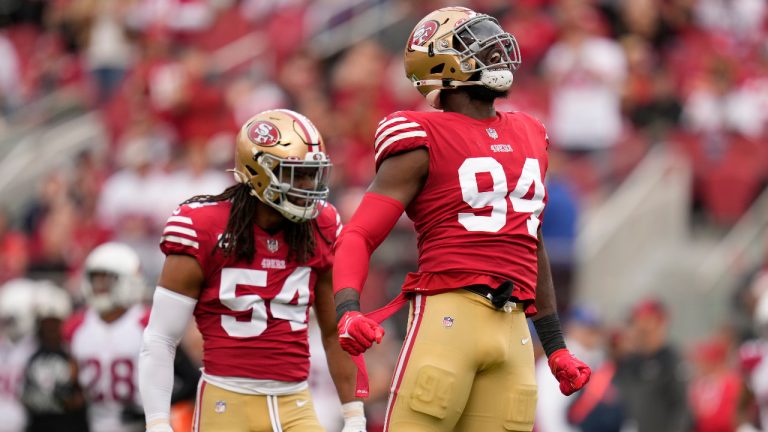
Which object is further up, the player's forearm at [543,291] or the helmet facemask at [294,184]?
the helmet facemask at [294,184]

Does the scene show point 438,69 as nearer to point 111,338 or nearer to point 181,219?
point 181,219

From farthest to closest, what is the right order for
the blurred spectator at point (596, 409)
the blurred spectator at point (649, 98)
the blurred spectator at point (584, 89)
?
the blurred spectator at point (649, 98)
the blurred spectator at point (584, 89)
the blurred spectator at point (596, 409)

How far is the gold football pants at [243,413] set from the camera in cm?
586

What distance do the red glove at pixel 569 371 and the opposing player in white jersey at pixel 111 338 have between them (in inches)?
116

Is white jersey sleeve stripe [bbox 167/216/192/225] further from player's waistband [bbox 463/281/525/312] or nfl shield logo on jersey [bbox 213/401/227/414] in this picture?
player's waistband [bbox 463/281/525/312]

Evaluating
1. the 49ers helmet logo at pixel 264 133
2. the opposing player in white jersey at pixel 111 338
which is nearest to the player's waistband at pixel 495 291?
the 49ers helmet logo at pixel 264 133

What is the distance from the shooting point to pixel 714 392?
10266 millimetres

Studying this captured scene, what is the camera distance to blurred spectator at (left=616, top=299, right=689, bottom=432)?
34.7ft

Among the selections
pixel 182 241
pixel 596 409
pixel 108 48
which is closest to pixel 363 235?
pixel 182 241

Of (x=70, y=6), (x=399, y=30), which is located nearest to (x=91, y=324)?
(x=399, y=30)

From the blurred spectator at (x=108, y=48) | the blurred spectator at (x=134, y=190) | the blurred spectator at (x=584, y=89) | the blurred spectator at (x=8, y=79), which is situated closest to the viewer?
the blurred spectator at (x=584, y=89)

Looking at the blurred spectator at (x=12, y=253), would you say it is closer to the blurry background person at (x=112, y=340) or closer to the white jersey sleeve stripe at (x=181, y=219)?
the blurry background person at (x=112, y=340)

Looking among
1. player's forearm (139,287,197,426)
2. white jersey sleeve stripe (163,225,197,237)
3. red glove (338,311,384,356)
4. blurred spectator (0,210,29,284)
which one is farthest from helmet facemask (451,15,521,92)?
blurred spectator (0,210,29,284)

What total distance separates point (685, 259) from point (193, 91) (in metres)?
5.12
